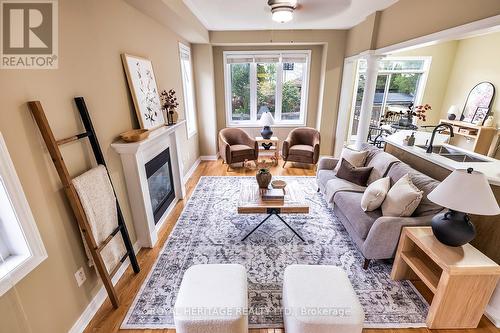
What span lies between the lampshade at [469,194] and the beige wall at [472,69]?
4.91 m

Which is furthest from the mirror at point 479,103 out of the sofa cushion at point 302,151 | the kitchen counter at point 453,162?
the sofa cushion at point 302,151

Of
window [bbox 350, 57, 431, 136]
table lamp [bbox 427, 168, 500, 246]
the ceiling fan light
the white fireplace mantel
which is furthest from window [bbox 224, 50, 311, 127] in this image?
table lamp [bbox 427, 168, 500, 246]

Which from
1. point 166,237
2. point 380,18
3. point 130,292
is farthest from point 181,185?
point 380,18

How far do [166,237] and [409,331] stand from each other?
248 centimetres

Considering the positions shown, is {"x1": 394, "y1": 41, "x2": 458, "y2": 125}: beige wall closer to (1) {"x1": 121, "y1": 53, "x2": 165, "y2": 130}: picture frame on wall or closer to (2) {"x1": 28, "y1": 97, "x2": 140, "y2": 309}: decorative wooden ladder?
(1) {"x1": 121, "y1": 53, "x2": 165, "y2": 130}: picture frame on wall

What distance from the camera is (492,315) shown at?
181 cm

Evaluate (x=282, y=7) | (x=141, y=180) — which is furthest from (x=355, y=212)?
(x=282, y=7)

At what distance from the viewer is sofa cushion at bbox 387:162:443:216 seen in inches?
84.8

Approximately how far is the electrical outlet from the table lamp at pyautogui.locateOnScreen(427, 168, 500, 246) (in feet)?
8.77

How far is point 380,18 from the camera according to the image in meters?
3.45

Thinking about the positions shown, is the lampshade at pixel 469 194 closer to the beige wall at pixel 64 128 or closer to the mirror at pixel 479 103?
the beige wall at pixel 64 128

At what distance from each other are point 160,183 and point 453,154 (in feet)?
11.9

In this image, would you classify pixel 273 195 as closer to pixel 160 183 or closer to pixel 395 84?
pixel 160 183

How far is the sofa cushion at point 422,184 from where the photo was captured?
215 centimetres
